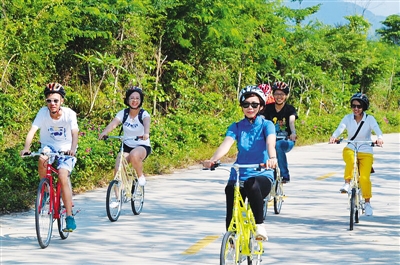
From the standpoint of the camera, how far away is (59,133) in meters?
9.20

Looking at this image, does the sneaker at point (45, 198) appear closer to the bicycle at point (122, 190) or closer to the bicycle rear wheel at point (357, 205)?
the bicycle at point (122, 190)

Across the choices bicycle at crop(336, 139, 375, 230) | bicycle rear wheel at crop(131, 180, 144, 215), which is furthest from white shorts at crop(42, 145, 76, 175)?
bicycle at crop(336, 139, 375, 230)

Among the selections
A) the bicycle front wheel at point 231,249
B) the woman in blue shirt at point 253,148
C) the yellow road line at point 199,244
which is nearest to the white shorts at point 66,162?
the yellow road line at point 199,244

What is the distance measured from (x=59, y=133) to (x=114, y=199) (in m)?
1.81

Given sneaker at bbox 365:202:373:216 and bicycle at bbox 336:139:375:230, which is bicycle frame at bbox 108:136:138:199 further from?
sneaker at bbox 365:202:373:216

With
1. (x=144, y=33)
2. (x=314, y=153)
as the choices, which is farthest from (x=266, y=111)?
(x=314, y=153)

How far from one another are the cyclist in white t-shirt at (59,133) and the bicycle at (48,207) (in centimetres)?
9

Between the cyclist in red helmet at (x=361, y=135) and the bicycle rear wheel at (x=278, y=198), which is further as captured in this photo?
the bicycle rear wheel at (x=278, y=198)

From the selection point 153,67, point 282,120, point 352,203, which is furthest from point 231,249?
point 153,67

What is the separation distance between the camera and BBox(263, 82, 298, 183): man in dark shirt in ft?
38.9

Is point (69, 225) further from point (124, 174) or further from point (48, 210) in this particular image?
point (124, 174)

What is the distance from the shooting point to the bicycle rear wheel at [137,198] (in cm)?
1120

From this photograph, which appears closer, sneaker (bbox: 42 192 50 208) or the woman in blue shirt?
the woman in blue shirt

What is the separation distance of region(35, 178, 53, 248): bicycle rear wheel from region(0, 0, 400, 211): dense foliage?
2530mm
